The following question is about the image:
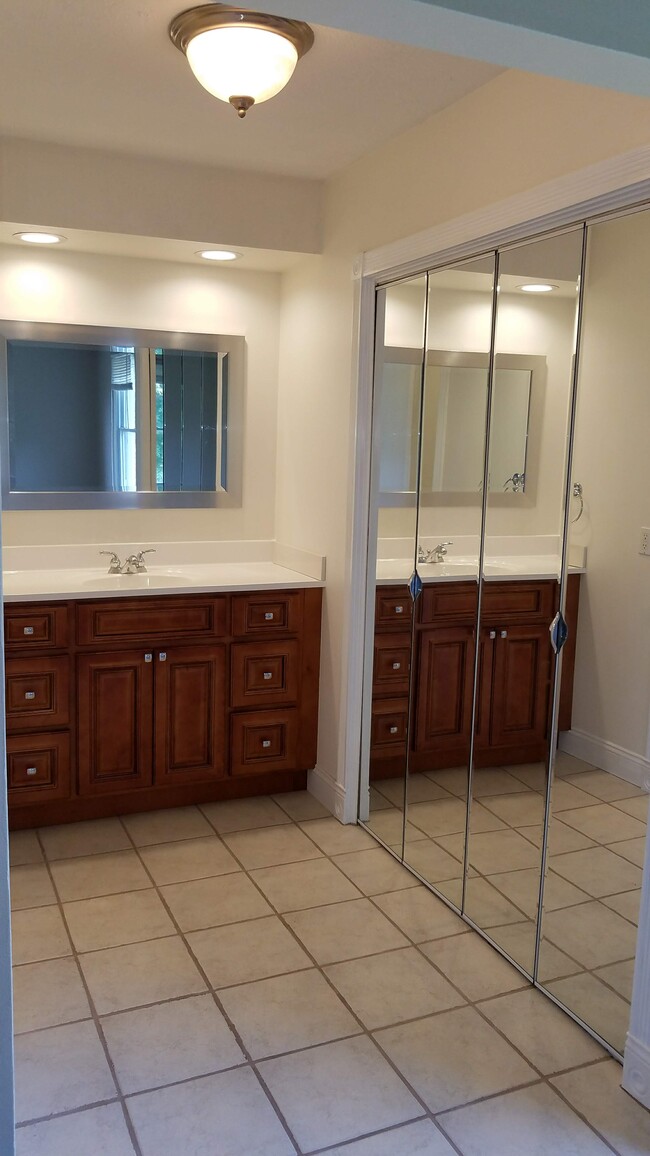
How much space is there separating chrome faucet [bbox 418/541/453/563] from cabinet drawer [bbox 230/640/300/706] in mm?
838

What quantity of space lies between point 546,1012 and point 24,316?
3.00 metres

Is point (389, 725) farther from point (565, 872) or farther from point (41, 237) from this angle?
point (41, 237)

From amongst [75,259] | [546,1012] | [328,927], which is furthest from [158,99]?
[546,1012]

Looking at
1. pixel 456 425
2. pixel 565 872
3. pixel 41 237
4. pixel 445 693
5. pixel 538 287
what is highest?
pixel 41 237

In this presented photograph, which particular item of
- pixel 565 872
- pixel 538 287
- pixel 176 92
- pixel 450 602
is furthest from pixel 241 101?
pixel 565 872

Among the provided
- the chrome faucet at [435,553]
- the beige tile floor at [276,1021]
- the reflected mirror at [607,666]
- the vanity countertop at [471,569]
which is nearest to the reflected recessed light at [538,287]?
the reflected mirror at [607,666]

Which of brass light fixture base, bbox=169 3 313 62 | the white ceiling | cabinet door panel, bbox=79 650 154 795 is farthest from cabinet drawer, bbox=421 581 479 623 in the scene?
brass light fixture base, bbox=169 3 313 62

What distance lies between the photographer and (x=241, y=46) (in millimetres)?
2225

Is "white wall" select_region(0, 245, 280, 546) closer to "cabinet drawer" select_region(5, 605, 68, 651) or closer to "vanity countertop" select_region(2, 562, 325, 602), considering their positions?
"vanity countertop" select_region(2, 562, 325, 602)

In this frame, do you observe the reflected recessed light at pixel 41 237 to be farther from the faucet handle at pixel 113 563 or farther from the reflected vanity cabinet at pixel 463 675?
the reflected vanity cabinet at pixel 463 675

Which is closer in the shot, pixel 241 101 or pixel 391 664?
pixel 241 101

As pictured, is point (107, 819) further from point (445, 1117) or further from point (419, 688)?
point (445, 1117)

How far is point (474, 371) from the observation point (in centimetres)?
274

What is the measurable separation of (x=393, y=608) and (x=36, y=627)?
1.25 metres
